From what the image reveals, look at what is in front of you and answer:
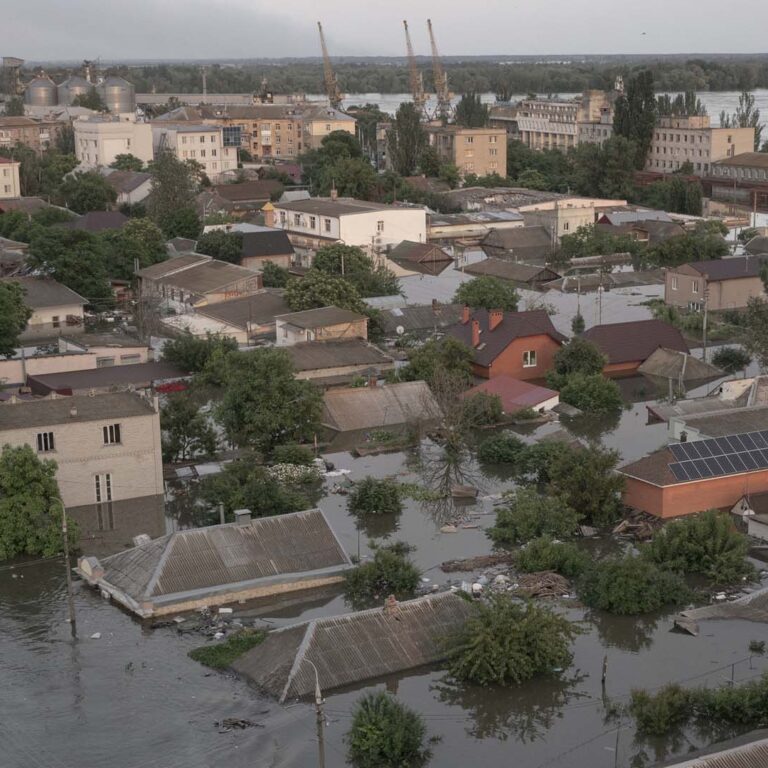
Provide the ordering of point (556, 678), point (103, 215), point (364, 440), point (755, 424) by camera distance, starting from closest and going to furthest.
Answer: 1. point (556, 678)
2. point (755, 424)
3. point (364, 440)
4. point (103, 215)

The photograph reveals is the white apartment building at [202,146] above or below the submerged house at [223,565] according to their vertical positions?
above

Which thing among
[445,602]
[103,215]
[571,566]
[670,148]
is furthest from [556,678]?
[670,148]

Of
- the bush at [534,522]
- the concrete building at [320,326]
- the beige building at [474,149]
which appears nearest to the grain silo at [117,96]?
the beige building at [474,149]

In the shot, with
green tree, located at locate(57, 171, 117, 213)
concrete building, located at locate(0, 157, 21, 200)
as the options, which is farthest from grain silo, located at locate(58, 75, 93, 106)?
green tree, located at locate(57, 171, 117, 213)

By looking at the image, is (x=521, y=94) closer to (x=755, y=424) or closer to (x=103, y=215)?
(x=103, y=215)

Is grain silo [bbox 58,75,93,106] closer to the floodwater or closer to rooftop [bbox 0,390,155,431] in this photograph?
rooftop [bbox 0,390,155,431]

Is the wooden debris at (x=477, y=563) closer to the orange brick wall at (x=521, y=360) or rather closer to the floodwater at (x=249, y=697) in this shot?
the floodwater at (x=249, y=697)
